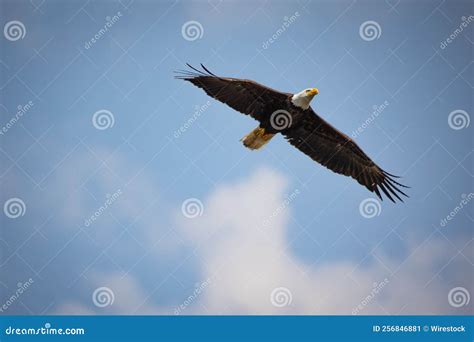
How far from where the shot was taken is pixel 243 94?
13.0 metres

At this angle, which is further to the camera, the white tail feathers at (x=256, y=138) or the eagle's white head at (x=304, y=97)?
the white tail feathers at (x=256, y=138)

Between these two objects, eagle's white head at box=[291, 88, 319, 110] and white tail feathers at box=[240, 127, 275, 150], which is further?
white tail feathers at box=[240, 127, 275, 150]

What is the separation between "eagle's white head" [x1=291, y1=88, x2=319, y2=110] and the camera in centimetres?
1278

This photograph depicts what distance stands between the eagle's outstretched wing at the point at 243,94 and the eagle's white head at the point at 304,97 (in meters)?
0.19

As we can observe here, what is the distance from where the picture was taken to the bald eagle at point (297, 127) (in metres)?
12.8

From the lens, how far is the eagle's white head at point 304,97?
12.8 m

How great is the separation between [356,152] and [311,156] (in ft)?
3.21

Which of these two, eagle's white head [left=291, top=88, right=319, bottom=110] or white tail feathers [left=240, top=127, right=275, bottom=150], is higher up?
eagle's white head [left=291, top=88, right=319, bottom=110]

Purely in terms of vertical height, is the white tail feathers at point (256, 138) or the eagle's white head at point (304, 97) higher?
the eagle's white head at point (304, 97)

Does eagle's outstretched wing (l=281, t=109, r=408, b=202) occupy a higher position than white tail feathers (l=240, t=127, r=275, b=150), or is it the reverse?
eagle's outstretched wing (l=281, t=109, r=408, b=202)

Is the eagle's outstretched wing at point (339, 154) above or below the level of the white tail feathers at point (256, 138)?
above
